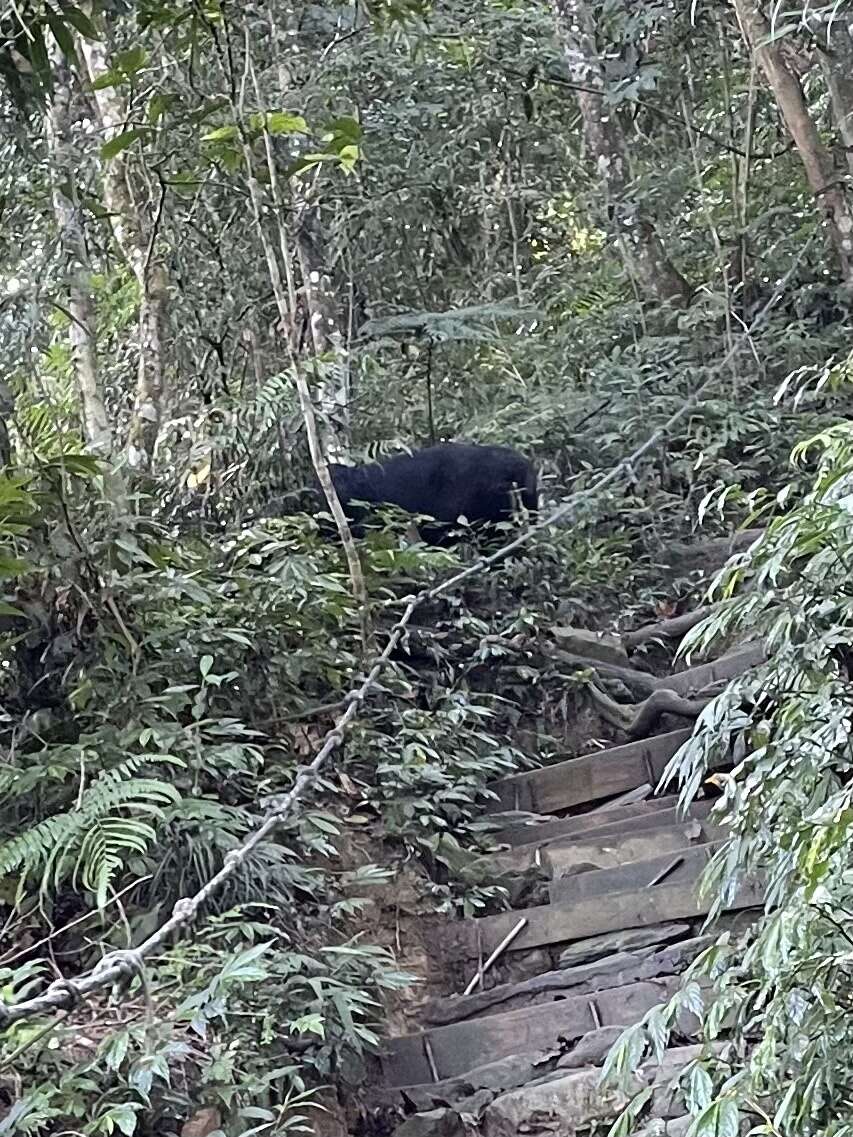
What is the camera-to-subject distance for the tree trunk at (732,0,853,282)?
5.61m

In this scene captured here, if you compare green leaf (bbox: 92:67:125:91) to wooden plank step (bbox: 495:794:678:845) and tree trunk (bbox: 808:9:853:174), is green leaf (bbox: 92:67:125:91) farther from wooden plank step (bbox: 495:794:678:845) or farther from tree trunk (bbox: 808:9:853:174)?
tree trunk (bbox: 808:9:853:174)

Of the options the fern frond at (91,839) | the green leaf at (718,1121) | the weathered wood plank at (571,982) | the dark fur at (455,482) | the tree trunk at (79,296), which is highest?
the tree trunk at (79,296)

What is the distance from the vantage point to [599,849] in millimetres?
3754

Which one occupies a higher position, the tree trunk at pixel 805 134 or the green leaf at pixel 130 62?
the green leaf at pixel 130 62

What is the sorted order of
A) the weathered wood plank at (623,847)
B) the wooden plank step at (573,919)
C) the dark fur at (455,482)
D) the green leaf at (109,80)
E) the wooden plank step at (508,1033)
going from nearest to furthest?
the wooden plank step at (508,1033) → the wooden plank step at (573,919) → the weathered wood plank at (623,847) → the green leaf at (109,80) → the dark fur at (455,482)

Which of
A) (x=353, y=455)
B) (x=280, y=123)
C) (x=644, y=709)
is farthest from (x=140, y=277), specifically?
(x=644, y=709)

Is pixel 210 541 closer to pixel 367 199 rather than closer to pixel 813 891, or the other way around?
pixel 367 199

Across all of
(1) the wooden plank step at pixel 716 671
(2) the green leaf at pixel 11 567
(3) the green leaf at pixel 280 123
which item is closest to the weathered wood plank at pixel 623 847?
(1) the wooden plank step at pixel 716 671

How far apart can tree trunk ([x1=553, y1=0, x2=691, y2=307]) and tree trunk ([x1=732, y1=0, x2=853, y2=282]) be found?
102 centimetres

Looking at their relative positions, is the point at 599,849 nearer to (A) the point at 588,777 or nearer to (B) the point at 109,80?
(A) the point at 588,777

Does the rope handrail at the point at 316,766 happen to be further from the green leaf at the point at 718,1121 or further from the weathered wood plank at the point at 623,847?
the green leaf at the point at 718,1121

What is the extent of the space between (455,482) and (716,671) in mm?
1938

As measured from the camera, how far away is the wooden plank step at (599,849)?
11.8ft

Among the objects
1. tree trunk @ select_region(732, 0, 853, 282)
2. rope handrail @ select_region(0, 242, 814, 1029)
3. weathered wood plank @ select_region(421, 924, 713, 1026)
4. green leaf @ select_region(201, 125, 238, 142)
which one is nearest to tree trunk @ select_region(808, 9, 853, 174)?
tree trunk @ select_region(732, 0, 853, 282)
